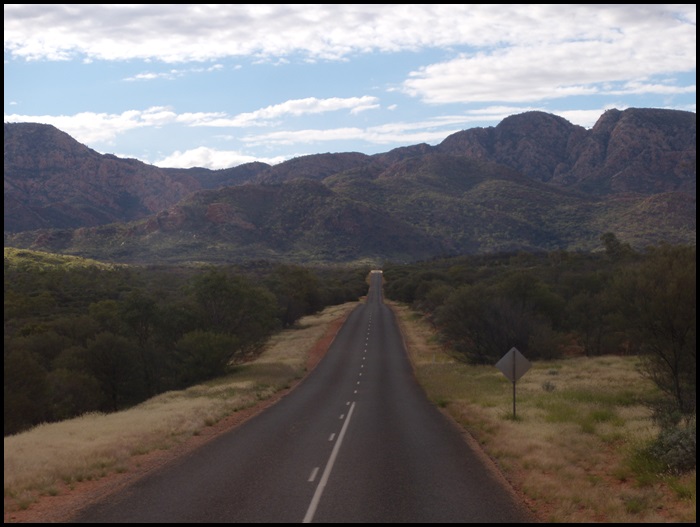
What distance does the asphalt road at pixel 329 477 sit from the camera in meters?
10.8

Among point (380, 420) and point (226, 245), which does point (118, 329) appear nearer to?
point (380, 420)

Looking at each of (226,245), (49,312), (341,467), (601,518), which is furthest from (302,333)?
(226,245)

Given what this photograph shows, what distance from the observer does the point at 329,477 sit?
13.5 m

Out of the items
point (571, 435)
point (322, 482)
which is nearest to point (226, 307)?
point (571, 435)

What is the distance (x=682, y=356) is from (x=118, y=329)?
32638 mm

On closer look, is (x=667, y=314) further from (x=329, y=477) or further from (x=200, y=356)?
(x=200, y=356)

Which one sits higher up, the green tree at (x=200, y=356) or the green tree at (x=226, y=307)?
the green tree at (x=226, y=307)

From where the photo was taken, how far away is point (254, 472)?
13961mm

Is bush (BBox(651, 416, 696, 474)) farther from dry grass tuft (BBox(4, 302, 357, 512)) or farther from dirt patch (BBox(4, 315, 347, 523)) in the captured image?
dry grass tuft (BBox(4, 302, 357, 512))

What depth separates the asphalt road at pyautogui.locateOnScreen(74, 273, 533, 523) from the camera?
10836 millimetres

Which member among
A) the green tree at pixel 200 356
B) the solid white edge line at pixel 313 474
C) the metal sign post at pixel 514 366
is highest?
the metal sign post at pixel 514 366

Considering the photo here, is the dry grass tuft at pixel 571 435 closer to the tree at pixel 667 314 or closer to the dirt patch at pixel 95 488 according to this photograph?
the tree at pixel 667 314

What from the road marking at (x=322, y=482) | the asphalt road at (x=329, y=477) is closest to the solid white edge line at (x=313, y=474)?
the asphalt road at (x=329, y=477)

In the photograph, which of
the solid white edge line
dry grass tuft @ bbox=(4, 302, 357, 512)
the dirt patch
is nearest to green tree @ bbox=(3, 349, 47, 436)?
A: dry grass tuft @ bbox=(4, 302, 357, 512)
